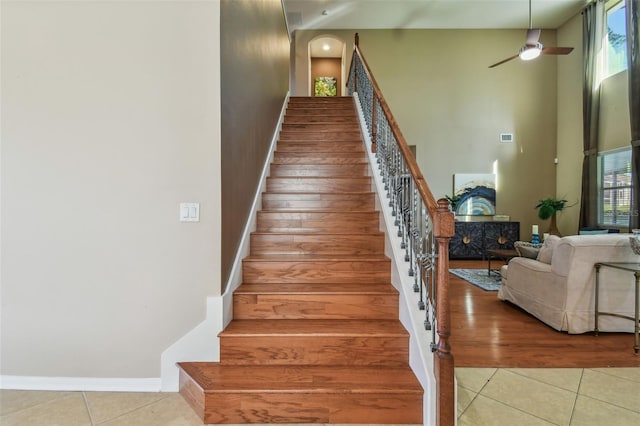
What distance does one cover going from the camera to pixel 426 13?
6.66m

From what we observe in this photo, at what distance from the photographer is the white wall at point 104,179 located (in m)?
1.91

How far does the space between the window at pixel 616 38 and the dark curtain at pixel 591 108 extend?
15 cm

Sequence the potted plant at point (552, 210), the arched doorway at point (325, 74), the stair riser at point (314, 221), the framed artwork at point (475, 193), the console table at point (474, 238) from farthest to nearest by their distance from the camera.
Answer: the arched doorway at point (325, 74) → the framed artwork at point (475, 193) → the console table at point (474, 238) → the potted plant at point (552, 210) → the stair riser at point (314, 221)

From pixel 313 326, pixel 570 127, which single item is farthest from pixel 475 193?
pixel 313 326

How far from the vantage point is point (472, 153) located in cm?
706

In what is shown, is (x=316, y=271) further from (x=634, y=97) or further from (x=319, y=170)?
(x=634, y=97)

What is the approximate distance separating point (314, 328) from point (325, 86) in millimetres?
9367

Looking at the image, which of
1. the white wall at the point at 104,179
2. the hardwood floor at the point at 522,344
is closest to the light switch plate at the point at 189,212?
the white wall at the point at 104,179

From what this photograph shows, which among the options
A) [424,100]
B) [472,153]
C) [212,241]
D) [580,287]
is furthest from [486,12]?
[212,241]

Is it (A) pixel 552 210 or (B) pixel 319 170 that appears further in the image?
(A) pixel 552 210

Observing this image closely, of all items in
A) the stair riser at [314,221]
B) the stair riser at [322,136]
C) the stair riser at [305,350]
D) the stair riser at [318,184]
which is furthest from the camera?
the stair riser at [322,136]

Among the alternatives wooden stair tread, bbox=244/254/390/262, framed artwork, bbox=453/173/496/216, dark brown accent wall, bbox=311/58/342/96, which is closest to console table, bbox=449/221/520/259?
framed artwork, bbox=453/173/496/216

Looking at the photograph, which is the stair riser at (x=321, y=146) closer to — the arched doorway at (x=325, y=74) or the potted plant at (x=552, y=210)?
the potted plant at (x=552, y=210)

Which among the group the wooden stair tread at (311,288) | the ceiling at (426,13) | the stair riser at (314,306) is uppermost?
the ceiling at (426,13)
